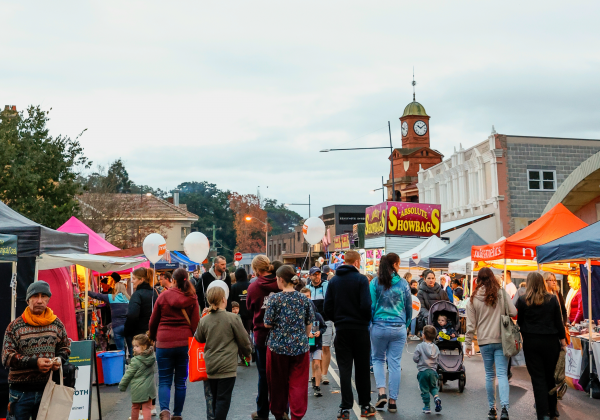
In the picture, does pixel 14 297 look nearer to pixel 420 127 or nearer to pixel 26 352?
pixel 26 352

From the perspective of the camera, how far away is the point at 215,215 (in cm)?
12112

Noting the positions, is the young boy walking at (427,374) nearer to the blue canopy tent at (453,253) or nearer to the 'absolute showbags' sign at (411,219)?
the blue canopy tent at (453,253)

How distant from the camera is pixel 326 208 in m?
91.5

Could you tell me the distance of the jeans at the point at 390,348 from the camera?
328 inches

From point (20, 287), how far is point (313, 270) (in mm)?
4800

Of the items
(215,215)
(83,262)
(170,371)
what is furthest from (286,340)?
(215,215)

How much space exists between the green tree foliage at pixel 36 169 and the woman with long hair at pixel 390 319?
17674mm

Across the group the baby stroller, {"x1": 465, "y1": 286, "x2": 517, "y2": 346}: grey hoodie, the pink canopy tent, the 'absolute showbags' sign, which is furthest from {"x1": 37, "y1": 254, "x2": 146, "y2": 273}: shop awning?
the 'absolute showbags' sign

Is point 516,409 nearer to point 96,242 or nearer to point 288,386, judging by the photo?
point 288,386

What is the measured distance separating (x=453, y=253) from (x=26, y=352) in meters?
17.5

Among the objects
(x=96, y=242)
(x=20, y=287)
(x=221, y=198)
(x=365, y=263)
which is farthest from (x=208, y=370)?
(x=221, y=198)

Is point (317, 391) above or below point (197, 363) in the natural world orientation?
below

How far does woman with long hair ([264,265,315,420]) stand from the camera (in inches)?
277

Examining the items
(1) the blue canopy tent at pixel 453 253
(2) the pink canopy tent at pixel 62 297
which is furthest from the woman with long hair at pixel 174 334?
(1) the blue canopy tent at pixel 453 253
